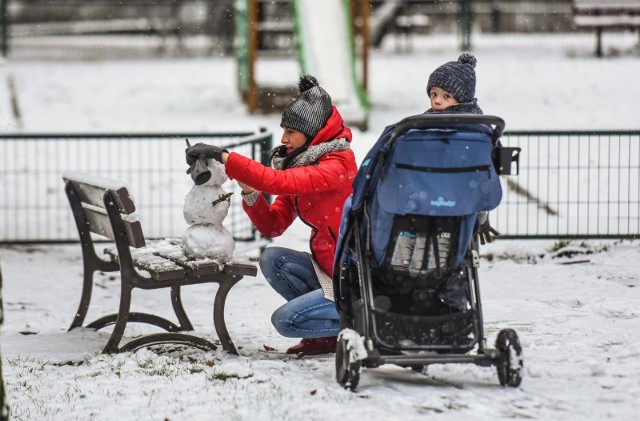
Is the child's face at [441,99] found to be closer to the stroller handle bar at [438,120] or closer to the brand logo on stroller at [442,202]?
the stroller handle bar at [438,120]

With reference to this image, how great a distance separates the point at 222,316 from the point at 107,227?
0.87 m

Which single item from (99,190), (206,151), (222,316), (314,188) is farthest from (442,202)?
(99,190)

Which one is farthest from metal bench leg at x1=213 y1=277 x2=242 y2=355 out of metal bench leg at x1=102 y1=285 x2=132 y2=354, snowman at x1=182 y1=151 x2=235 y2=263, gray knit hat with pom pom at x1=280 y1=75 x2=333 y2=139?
gray knit hat with pom pom at x1=280 y1=75 x2=333 y2=139

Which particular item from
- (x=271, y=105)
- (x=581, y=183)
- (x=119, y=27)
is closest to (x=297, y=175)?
(x=581, y=183)

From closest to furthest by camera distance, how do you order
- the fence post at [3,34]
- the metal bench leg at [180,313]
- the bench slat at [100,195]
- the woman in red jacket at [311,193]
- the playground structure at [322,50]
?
the woman in red jacket at [311,193]
the bench slat at [100,195]
the metal bench leg at [180,313]
the playground structure at [322,50]
the fence post at [3,34]

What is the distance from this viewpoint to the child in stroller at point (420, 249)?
5.37 meters

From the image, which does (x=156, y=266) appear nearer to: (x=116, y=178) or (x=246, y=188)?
(x=246, y=188)

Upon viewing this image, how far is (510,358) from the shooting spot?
18.0ft

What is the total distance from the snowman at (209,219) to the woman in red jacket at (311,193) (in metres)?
0.20

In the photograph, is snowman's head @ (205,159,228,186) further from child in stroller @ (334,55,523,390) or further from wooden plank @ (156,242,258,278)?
child in stroller @ (334,55,523,390)

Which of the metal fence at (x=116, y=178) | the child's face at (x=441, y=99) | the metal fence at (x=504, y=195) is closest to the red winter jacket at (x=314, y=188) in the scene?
the child's face at (x=441, y=99)

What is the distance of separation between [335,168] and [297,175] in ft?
0.76

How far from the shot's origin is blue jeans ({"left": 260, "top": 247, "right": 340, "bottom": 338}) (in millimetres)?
6293

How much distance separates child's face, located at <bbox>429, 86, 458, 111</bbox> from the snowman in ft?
3.91
